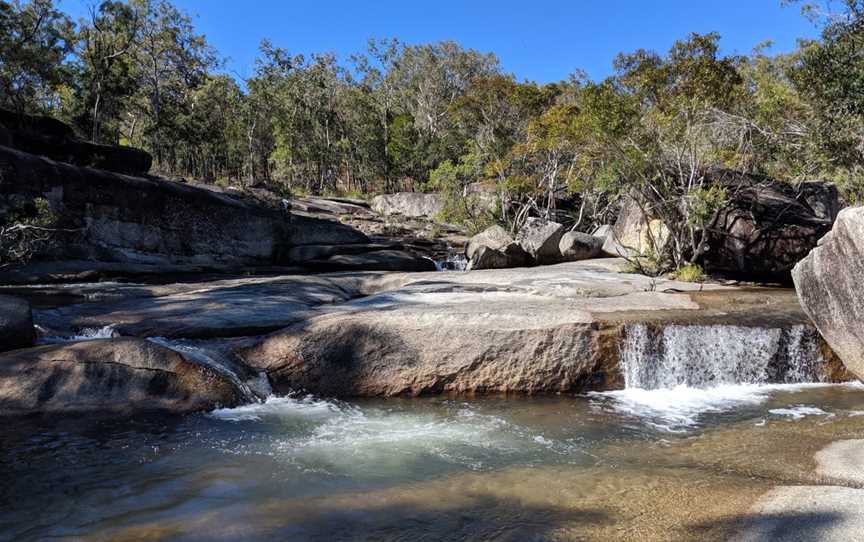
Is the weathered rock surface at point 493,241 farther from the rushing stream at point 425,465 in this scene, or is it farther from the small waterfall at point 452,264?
the rushing stream at point 425,465

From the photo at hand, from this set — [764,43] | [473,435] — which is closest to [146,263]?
[473,435]

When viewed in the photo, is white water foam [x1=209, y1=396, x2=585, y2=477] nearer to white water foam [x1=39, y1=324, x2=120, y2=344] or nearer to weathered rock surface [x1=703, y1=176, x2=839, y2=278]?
white water foam [x1=39, y1=324, x2=120, y2=344]

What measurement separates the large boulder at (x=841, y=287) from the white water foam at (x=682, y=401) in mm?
758

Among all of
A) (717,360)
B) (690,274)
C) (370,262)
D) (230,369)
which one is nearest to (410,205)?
(370,262)

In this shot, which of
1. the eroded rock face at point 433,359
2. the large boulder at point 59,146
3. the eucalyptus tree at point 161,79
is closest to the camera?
the eroded rock face at point 433,359

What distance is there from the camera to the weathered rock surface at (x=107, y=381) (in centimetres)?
790

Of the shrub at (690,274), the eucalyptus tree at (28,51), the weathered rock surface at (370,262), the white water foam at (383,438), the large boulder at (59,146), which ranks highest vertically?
the eucalyptus tree at (28,51)

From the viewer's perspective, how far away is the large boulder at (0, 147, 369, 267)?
20188 mm

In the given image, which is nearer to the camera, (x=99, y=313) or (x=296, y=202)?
(x=99, y=313)

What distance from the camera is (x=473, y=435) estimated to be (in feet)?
24.6

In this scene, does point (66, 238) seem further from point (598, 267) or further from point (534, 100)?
point (534, 100)

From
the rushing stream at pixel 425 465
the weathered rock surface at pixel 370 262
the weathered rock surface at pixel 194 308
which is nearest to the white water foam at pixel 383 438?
the rushing stream at pixel 425 465

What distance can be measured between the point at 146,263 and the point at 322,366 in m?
14.9

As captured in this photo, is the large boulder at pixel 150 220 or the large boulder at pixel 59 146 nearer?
the large boulder at pixel 150 220
